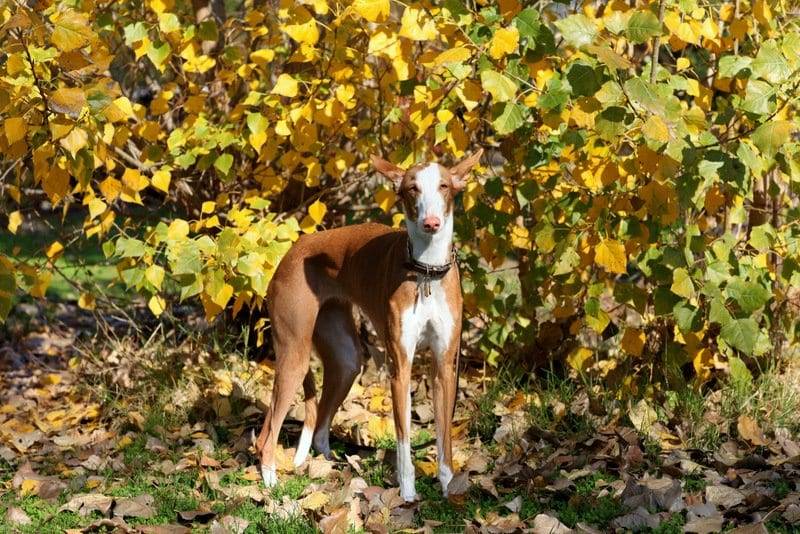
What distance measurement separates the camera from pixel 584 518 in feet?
12.4

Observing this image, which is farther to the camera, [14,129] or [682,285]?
[682,285]

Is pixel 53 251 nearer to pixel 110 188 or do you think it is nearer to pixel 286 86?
pixel 110 188

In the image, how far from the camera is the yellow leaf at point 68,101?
3.53 meters

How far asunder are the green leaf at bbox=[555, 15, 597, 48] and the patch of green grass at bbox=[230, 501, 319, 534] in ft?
6.26

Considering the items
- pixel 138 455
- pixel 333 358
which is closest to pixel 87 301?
pixel 138 455

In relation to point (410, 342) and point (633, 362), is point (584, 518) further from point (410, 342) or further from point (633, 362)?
point (633, 362)

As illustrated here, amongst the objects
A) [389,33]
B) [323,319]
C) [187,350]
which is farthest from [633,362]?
[187,350]

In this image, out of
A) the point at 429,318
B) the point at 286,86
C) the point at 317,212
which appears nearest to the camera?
the point at 429,318

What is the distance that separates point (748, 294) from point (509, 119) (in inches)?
47.3

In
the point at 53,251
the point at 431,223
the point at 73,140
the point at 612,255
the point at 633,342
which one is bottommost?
the point at 633,342

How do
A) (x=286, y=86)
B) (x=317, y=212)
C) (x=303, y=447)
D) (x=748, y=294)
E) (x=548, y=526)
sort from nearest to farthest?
(x=548, y=526), (x=748, y=294), (x=303, y=447), (x=286, y=86), (x=317, y=212)

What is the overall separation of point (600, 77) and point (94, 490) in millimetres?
2590

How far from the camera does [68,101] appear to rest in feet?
11.6

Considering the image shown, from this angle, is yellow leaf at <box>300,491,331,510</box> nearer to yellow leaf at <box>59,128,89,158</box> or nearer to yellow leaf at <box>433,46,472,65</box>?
yellow leaf at <box>59,128,89,158</box>
